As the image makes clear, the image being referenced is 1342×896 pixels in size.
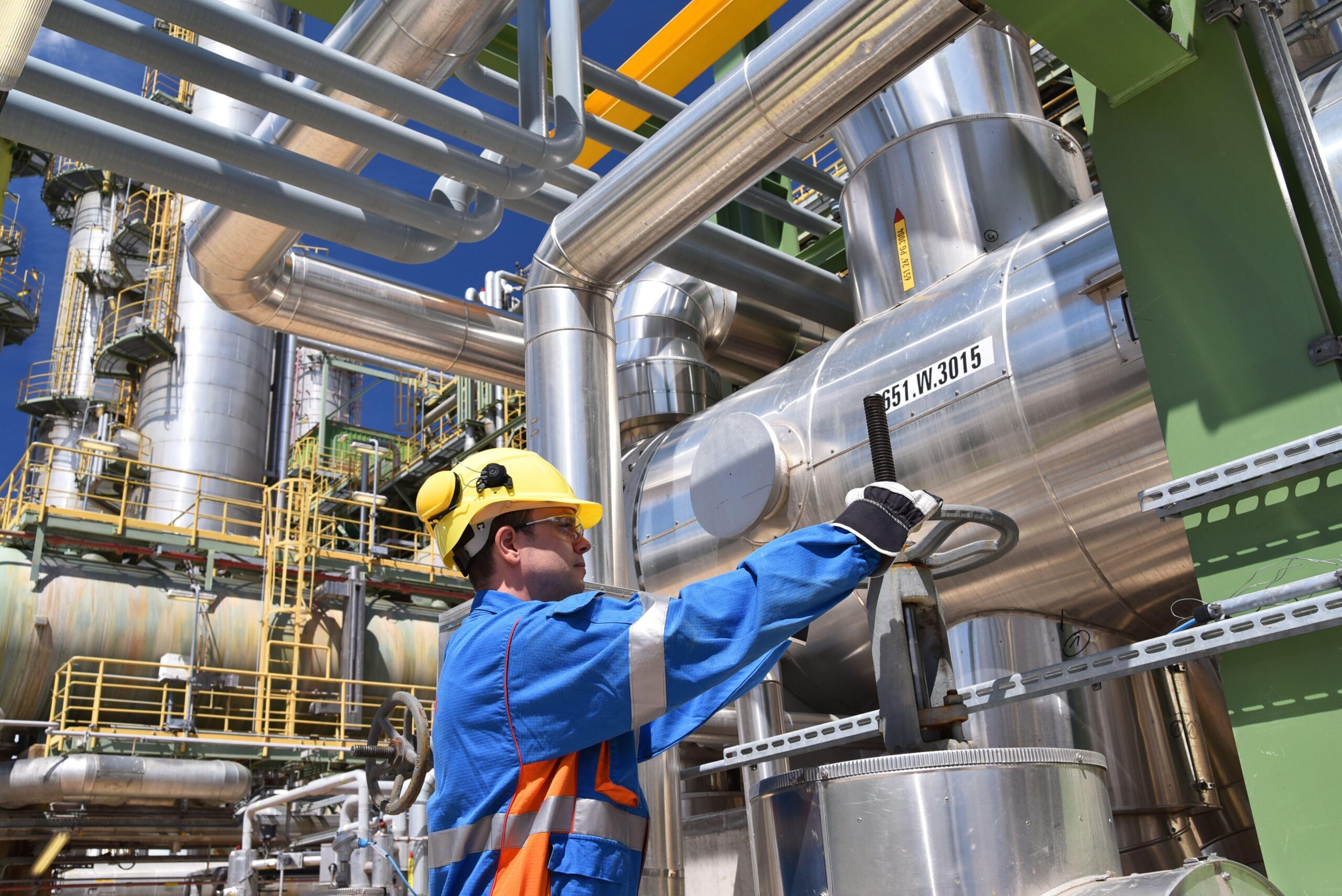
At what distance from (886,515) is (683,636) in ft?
1.27

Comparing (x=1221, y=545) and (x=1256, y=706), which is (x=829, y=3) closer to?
(x=1221, y=545)

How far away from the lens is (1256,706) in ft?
6.82

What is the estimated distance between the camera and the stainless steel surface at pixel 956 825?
176 cm

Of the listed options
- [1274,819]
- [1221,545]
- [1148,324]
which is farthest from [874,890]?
[1148,324]

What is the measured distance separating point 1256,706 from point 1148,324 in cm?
84

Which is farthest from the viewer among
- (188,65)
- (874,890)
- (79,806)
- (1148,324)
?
(79,806)

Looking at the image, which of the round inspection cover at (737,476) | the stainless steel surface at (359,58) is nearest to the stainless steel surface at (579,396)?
the round inspection cover at (737,476)

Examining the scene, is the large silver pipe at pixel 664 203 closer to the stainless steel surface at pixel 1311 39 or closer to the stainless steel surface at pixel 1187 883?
the stainless steel surface at pixel 1311 39

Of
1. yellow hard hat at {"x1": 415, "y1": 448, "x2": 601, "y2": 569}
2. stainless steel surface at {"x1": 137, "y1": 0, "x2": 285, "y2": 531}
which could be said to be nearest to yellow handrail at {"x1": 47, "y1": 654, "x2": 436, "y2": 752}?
stainless steel surface at {"x1": 137, "y1": 0, "x2": 285, "y2": 531}

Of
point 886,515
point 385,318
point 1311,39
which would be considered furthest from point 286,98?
point 1311,39

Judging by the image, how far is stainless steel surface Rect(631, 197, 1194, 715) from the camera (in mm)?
3100

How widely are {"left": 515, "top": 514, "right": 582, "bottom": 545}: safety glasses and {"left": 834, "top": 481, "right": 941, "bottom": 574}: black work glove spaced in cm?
Answer: 60

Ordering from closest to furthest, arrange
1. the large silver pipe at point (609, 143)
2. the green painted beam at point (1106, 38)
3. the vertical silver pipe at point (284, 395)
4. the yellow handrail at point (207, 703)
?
the green painted beam at point (1106, 38), the large silver pipe at point (609, 143), the yellow handrail at point (207, 703), the vertical silver pipe at point (284, 395)

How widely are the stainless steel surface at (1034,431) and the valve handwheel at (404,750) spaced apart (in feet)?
5.97
